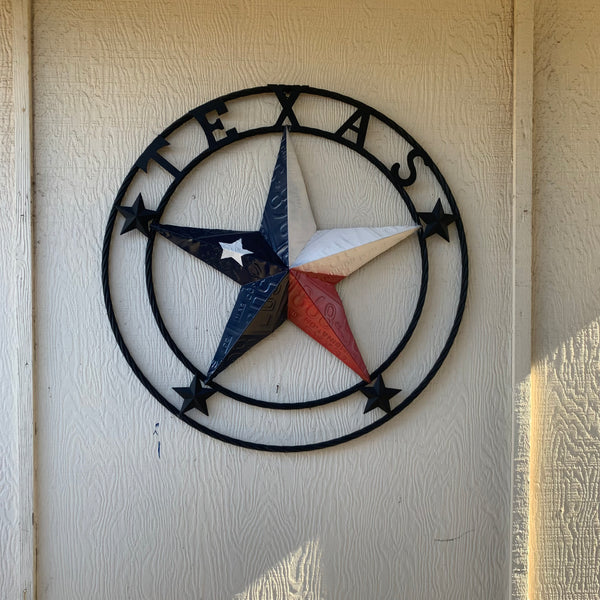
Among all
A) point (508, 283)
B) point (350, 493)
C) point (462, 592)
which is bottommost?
point (462, 592)

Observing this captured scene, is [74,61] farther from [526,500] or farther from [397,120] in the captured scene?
[526,500]

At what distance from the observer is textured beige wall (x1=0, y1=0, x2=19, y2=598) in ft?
4.41

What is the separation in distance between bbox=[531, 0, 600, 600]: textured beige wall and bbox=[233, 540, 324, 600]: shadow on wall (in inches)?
21.8

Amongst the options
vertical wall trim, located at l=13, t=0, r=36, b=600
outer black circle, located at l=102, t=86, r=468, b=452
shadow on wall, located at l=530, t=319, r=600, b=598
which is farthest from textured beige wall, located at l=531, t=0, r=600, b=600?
vertical wall trim, located at l=13, t=0, r=36, b=600

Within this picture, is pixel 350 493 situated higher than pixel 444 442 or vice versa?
pixel 444 442

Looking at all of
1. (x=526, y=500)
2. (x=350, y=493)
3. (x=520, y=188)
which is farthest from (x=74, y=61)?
(x=526, y=500)

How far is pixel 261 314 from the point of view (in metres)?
1.30

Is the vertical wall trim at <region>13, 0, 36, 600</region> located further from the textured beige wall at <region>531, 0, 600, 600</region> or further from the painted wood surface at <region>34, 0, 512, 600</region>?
the textured beige wall at <region>531, 0, 600, 600</region>

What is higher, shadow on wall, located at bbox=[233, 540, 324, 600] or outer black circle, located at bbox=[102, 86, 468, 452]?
outer black circle, located at bbox=[102, 86, 468, 452]

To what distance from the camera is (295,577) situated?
1368 mm

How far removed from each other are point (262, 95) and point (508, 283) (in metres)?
0.77

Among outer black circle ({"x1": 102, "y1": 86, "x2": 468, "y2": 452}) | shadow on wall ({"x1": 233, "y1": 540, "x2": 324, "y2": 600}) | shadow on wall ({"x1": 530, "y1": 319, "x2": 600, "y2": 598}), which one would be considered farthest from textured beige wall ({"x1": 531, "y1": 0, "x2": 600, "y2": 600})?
shadow on wall ({"x1": 233, "y1": 540, "x2": 324, "y2": 600})

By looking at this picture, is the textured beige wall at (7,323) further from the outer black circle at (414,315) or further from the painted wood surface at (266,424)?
the outer black circle at (414,315)

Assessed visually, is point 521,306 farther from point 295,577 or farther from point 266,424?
point 295,577
